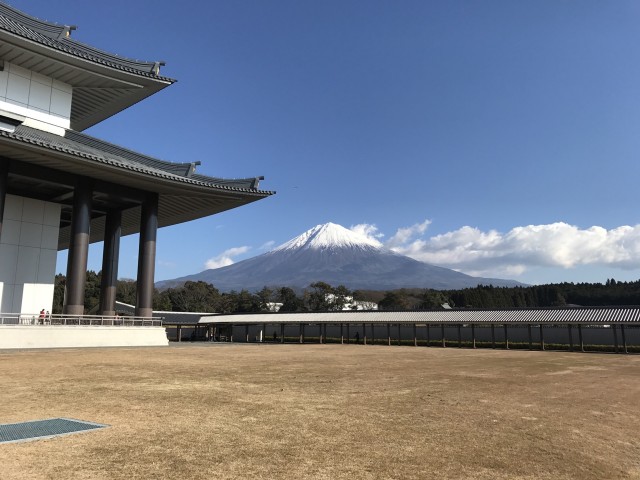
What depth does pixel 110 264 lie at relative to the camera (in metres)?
37.1

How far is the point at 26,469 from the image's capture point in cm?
525

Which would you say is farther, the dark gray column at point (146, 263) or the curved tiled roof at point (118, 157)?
the dark gray column at point (146, 263)

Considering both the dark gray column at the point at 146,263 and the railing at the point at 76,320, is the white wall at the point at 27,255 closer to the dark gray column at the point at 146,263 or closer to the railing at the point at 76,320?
the railing at the point at 76,320

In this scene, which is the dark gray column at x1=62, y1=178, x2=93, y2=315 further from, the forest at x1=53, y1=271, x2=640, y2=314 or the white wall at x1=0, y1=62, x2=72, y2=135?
the forest at x1=53, y1=271, x2=640, y2=314

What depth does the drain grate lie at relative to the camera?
6.55 metres

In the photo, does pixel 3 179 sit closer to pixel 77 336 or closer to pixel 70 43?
pixel 77 336

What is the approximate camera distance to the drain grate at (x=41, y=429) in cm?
655

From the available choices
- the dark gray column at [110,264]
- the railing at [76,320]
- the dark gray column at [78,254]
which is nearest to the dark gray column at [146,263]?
the railing at [76,320]

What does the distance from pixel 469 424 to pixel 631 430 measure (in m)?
3.02

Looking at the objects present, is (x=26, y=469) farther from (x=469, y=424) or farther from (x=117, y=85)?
(x=117, y=85)

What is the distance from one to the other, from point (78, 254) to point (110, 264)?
753 cm

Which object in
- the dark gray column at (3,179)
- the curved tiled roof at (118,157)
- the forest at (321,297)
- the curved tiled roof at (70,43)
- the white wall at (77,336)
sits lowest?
the white wall at (77,336)

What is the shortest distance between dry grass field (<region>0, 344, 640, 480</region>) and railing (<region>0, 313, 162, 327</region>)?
14.2 m

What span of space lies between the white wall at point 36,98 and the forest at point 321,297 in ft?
162
